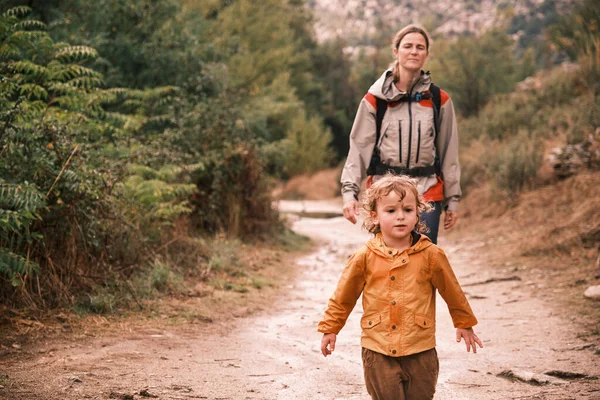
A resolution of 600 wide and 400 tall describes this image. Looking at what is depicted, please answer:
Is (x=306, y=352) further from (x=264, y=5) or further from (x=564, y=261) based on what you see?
(x=264, y=5)

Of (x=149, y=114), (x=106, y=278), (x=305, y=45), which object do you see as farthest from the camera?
(x=305, y=45)

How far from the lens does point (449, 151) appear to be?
453 cm

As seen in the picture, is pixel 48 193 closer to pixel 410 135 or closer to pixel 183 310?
pixel 183 310

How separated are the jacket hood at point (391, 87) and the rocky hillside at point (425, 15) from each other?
7600 centimetres

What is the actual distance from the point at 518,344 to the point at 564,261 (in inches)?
146

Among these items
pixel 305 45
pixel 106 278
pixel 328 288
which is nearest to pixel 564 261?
pixel 328 288

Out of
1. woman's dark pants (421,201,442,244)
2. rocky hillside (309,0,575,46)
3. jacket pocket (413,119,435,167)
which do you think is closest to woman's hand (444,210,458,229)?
woman's dark pants (421,201,442,244)

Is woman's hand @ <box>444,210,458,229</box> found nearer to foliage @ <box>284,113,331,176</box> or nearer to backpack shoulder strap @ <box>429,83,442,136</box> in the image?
backpack shoulder strap @ <box>429,83,442,136</box>

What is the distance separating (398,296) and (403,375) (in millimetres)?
404

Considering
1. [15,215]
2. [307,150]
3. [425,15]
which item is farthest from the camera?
[425,15]

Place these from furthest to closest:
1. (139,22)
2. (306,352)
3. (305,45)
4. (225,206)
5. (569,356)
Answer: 1. (305,45)
2. (139,22)
3. (225,206)
4. (306,352)
5. (569,356)

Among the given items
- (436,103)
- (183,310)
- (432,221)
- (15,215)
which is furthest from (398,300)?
(183,310)

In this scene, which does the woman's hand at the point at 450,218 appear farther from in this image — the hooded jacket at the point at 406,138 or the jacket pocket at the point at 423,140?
the jacket pocket at the point at 423,140

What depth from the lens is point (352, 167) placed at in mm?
4496
